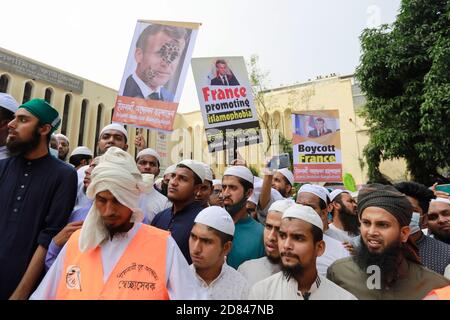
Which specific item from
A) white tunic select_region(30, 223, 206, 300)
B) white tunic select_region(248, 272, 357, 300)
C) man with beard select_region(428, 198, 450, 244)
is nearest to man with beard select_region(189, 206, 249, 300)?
white tunic select_region(248, 272, 357, 300)

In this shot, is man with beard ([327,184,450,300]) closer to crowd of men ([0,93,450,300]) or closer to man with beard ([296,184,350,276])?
crowd of men ([0,93,450,300])

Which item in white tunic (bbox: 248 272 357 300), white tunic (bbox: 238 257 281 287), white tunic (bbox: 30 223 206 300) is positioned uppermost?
white tunic (bbox: 30 223 206 300)

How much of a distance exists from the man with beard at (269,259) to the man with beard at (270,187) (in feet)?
3.79

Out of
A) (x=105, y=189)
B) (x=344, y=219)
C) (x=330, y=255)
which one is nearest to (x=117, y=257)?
(x=105, y=189)

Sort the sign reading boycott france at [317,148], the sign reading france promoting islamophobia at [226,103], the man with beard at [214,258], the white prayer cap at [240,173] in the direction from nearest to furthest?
the man with beard at [214,258]
the white prayer cap at [240,173]
the sign reading france promoting islamophobia at [226,103]
the sign reading boycott france at [317,148]

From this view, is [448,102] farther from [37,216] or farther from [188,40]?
[37,216]

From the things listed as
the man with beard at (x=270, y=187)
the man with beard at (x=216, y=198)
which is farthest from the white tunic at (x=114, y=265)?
the man with beard at (x=270, y=187)

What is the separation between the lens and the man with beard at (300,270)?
75.8 inches

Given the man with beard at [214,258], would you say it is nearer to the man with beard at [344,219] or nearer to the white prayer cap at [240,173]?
the white prayer cap at [240,173]

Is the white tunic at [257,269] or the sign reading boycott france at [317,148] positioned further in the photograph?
the sign reading boycott france at [317,148]

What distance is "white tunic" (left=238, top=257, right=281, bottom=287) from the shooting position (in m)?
2.29

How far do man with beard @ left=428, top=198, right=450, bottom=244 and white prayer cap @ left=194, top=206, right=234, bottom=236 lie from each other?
86.2 inches

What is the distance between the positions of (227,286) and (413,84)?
11101 mm

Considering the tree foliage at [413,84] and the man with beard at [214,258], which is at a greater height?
the tree foliage at [413,84]
